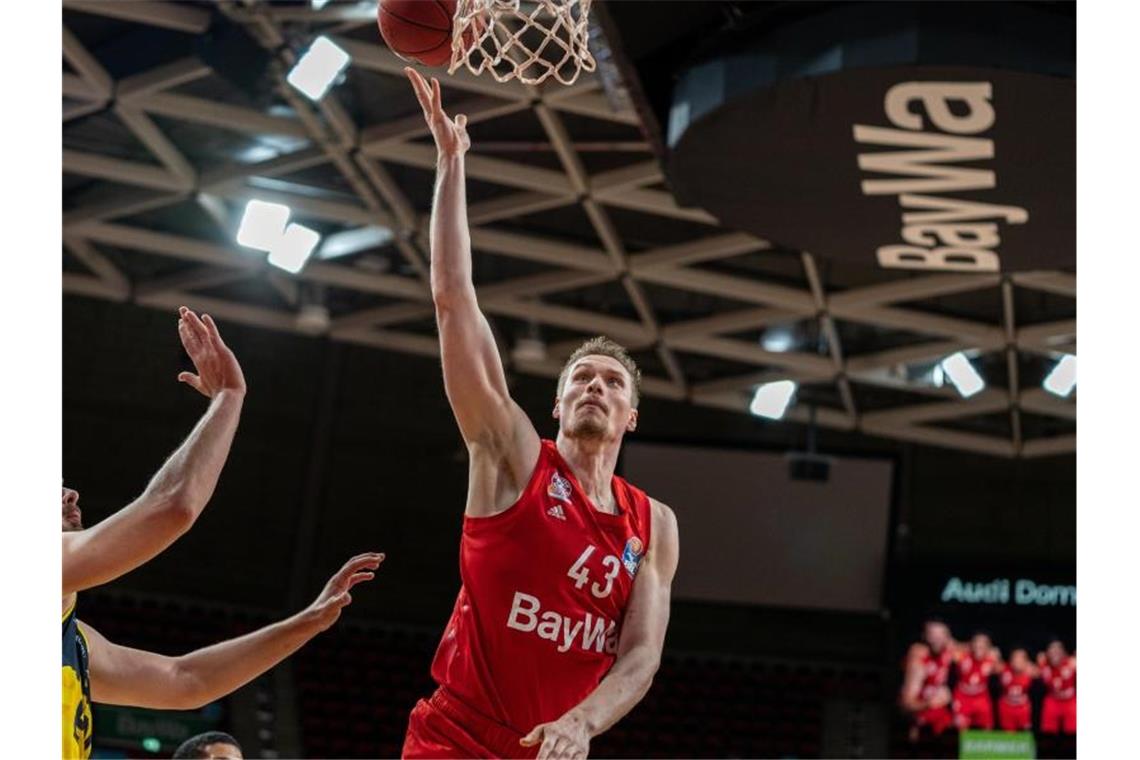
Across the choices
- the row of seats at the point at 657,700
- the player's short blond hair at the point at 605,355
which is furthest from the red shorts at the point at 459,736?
the row of seats at the point at 657,700

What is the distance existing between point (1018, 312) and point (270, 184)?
9670 mm

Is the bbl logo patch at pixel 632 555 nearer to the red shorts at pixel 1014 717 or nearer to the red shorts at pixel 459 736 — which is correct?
the red shorts at pixel 459 736

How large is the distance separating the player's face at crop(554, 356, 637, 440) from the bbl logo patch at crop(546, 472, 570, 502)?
159 millimetres

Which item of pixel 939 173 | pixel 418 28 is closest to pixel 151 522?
pixel 418 28

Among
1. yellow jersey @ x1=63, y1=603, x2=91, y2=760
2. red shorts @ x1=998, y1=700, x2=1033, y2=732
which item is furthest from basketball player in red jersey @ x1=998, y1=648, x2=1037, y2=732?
yellow jersey @ x1=63, y1=603, x2=91, y2=760

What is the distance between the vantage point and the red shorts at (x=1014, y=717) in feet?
73.0

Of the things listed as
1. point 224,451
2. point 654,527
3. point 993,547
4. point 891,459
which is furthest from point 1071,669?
point 224,451

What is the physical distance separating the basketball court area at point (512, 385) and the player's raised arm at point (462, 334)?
8.65 metres

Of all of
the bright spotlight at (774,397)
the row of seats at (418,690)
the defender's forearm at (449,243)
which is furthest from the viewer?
the bright spotlight at (774,397)

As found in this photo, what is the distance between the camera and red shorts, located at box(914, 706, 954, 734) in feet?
74.1

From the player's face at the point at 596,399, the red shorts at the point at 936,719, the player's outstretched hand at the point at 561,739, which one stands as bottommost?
the red shorts at the point at 936,719

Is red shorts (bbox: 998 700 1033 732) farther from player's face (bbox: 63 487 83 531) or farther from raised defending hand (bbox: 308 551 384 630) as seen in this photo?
player's face (bbox: 63 487 83 531)

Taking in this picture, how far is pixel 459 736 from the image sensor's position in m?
4.62
